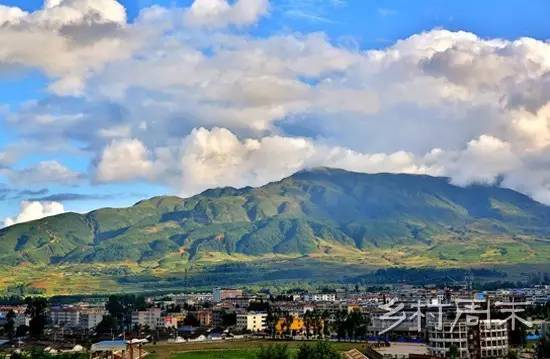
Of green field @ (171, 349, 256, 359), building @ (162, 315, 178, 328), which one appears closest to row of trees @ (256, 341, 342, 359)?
green field @ (171, 349, 256, 359)

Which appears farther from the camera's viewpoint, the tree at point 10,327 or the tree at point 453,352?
the tree at point 10,327

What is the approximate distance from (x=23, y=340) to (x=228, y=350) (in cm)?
2604

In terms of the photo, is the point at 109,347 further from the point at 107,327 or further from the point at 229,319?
the point at 229,319

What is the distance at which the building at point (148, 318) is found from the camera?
111625 millimetres

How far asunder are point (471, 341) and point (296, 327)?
36.0 metres

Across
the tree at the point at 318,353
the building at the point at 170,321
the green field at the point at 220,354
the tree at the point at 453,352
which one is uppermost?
the building at the point at 170,321

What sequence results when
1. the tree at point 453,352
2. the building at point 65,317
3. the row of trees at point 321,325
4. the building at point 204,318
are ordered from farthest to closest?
the building at point 65,317 → the building at point 204,318 → the row of trees at point 321,325 → the tree at point 453,352

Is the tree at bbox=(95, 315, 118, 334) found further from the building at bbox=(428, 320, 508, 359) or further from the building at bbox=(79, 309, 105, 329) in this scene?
the building at bbox=(428, 320, 508, 359)

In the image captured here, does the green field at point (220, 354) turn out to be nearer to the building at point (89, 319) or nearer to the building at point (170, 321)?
the building at point (170, 321)

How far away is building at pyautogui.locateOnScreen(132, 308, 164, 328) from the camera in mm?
111625

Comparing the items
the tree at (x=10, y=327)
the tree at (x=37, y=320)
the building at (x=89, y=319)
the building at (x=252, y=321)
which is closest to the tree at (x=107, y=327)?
the tree at (x=37, y=320)

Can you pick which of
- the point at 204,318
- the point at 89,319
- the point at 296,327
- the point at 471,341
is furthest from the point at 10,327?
the point at 471,341

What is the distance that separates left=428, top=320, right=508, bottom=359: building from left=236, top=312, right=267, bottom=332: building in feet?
135

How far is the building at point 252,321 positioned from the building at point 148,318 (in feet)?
35.8
